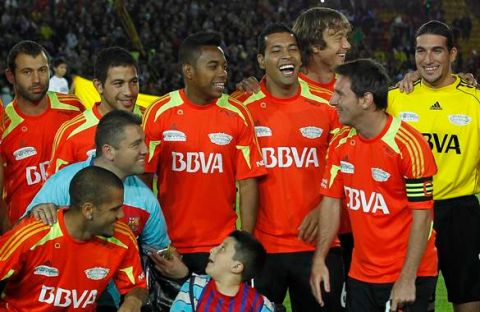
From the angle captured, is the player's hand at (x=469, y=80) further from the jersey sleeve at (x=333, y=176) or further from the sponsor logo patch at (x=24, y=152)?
the sponsor logo patch at (x=24, y=152)

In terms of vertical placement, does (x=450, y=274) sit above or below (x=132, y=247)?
below

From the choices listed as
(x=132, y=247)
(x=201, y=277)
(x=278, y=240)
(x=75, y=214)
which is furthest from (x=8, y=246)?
(x=278, y=240)

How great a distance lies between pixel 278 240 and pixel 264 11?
78.4 feet

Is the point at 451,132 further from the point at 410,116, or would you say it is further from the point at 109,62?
the point at 109,62

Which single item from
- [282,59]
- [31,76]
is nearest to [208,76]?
[282,59]

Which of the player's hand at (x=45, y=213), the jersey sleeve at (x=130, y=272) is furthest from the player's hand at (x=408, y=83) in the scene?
the player's hand at (x=45, y=213)

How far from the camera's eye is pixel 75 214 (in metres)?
4.57

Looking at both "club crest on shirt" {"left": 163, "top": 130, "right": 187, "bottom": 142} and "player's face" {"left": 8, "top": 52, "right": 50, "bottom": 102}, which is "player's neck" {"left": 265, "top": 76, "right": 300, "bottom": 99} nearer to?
"club crest on shirt" {"left": 163, "top": 130, "right": 187, "bottom": 142}

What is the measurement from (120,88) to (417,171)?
83.3 inches

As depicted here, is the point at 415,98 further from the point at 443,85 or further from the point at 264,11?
the point at 264,11

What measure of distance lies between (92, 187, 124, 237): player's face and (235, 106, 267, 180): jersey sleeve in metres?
1.16

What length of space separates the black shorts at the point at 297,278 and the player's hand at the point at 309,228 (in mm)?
116

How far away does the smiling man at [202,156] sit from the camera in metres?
5.49

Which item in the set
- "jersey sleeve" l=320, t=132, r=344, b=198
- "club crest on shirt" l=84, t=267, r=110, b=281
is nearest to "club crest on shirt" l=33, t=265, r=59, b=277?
"club crest on shirt" l=84, t=267, r=110, b=281
